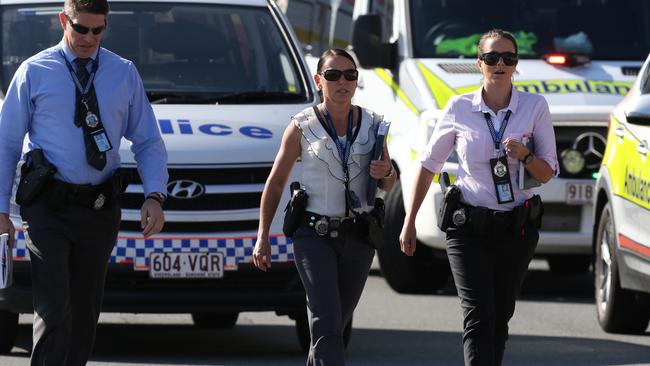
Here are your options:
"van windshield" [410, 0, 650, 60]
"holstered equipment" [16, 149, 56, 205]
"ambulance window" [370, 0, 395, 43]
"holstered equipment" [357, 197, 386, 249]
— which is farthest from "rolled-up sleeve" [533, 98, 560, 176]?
"ambulance window" [370, 0, 395, 43]

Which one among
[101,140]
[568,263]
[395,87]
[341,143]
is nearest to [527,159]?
[341,143]

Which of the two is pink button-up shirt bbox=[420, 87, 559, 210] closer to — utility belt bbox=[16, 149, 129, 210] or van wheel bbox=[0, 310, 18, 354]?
utility belt bbox=[16, 149, 129, 210]

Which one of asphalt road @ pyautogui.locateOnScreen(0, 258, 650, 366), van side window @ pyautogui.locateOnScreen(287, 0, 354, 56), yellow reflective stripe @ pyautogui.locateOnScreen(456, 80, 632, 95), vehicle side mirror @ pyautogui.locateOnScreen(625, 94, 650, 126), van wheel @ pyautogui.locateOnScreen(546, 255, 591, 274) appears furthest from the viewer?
van side window @ pyautogui.locateOnScreen(287, 0, 354, 56)

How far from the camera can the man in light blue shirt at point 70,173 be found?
21.9 ft

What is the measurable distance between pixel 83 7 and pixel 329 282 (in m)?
1.39

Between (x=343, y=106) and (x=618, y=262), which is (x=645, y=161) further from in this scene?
(x=343, y=106)

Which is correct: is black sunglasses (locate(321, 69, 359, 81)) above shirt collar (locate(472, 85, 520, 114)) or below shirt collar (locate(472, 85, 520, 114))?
above

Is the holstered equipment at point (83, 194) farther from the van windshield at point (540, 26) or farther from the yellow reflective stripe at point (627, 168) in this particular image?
the van windshield at point (540, 26)

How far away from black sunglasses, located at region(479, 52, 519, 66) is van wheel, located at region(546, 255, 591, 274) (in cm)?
737

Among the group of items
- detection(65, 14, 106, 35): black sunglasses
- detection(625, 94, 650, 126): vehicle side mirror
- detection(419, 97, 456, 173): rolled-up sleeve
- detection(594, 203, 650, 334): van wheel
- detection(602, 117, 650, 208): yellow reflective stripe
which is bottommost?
detection(594, 203, 650, 334): van wheel

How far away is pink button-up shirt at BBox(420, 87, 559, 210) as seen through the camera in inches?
280

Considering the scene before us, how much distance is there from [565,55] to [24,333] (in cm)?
438

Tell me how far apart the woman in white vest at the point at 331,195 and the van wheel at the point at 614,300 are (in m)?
3.46

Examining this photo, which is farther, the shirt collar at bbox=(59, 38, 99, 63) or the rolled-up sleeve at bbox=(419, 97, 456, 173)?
the rolled-up sleeve at bbox=(419, 97, 456, 173)
